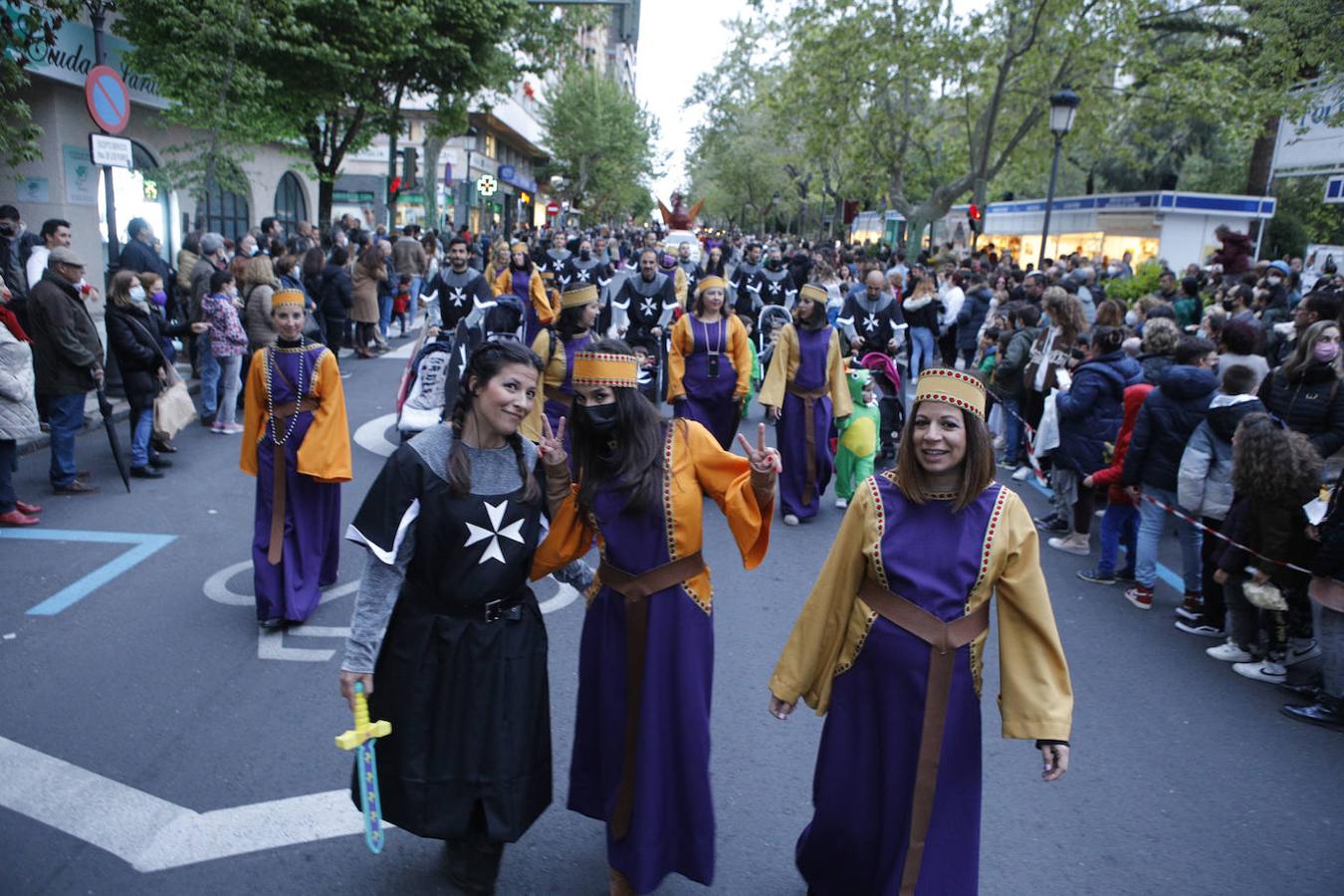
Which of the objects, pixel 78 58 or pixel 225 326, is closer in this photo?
pixel 225 326

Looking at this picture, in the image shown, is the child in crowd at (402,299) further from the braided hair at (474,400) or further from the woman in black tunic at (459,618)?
the woman in black tunic at (459,618)

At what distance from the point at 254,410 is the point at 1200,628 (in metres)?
5.86

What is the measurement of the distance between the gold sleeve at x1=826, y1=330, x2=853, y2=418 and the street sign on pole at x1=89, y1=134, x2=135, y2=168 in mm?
7908

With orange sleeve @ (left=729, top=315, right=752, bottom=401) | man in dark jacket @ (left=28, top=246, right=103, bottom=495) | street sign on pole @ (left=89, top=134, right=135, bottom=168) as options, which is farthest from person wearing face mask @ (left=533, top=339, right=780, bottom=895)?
street sign on pole @ (left=89, top=134, right=135, bottom=168)

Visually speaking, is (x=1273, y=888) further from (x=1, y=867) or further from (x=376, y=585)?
(x=1, y=867)

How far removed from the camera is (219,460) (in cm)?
940

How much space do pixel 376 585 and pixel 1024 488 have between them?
799 cm

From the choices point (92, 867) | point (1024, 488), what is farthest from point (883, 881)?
point (1024, 488)

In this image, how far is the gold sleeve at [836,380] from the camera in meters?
8.07

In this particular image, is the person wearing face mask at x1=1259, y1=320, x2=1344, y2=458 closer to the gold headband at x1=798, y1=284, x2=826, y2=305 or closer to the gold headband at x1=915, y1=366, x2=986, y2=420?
the gold headband at x1=798, y1=284, x2=826, y2=305

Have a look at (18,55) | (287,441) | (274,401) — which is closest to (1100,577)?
(287,441)

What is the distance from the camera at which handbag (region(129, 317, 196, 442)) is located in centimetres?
852

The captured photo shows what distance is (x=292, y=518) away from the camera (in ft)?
18.5

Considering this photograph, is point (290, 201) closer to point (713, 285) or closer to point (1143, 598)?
point (713, 285)
